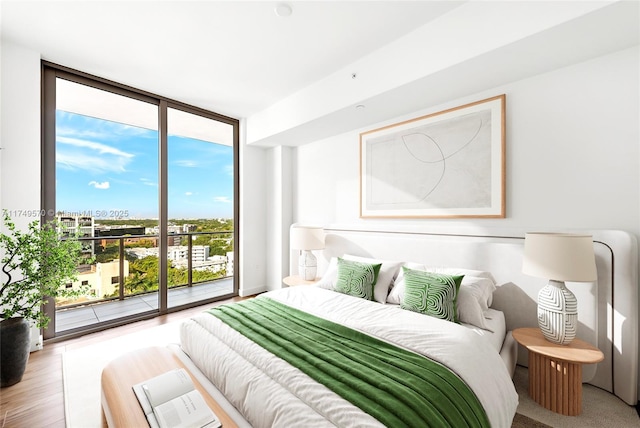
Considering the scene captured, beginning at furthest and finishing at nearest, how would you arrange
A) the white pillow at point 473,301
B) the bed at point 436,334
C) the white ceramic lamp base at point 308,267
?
the white ceramic lamp base at point 308,267 < the white pillow at point 473,301 < the bed at point 436,334

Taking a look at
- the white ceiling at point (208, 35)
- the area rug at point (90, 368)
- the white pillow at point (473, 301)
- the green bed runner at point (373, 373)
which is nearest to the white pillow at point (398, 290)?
the white pillow at point (473, 301)

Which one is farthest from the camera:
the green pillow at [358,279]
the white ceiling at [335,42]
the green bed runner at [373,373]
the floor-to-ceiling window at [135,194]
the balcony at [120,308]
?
the balcony at [120,308]

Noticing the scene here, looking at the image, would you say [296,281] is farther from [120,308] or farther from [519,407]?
[120,308]

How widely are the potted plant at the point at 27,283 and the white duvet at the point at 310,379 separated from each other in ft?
3.97

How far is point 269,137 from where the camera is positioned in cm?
399

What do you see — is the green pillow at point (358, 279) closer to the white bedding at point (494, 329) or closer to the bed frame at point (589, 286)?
the bed frame at point (589, 286)

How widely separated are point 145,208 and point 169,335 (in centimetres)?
214

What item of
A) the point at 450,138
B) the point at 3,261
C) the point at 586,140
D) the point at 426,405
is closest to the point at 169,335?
the point at 3,261

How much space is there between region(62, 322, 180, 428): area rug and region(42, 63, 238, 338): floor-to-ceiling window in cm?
52

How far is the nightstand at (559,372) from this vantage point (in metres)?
1.73

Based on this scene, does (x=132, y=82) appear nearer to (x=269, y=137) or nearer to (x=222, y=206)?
(x=269, y=137)

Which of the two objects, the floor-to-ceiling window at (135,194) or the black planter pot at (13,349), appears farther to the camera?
the floor-to-ceiling window at (135,194)

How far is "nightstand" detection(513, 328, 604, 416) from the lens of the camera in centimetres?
173

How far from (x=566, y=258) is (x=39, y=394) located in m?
3.83
